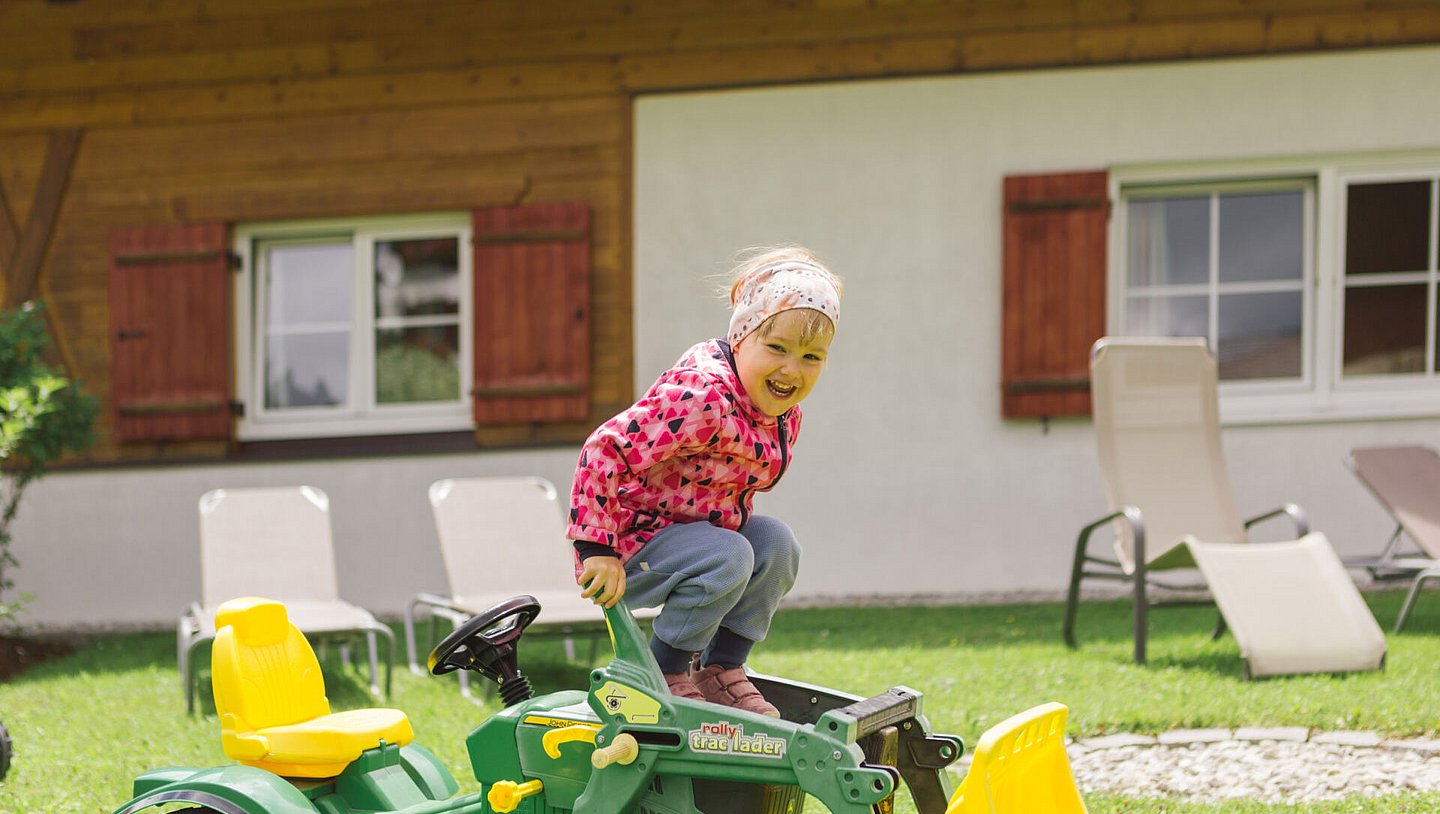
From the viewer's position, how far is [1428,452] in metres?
6.04

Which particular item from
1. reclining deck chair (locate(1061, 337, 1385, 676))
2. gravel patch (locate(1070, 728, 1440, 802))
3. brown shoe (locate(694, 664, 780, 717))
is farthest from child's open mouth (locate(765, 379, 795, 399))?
reclining deck chair (locate(1061, 337, 1385, 676))

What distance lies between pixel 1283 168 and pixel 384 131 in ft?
17.3

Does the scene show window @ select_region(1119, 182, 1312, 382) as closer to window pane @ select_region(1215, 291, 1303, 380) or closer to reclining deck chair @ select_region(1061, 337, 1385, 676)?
window pane @ select_region(1215, 291, 1303, 380)

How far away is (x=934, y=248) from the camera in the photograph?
7270mm

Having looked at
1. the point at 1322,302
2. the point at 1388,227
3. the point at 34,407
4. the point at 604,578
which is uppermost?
the point at 1388,227

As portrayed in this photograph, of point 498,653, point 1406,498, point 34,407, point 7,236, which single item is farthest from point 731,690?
point 7,236

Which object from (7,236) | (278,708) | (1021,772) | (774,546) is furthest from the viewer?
(7,236)

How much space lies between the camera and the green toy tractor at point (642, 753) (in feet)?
6.64

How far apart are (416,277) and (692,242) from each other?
1.78 meters

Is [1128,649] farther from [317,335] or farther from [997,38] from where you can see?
[317,335]

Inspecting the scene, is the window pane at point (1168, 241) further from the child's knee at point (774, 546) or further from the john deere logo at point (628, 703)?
the john deere logo at point (628, 703)

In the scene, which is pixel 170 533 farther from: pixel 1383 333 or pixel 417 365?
pixel 1383 333

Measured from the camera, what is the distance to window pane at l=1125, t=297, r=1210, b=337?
730 cm

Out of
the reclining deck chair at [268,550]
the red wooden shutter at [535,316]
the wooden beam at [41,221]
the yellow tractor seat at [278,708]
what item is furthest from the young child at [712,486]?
the wooden beam at [41,221]
